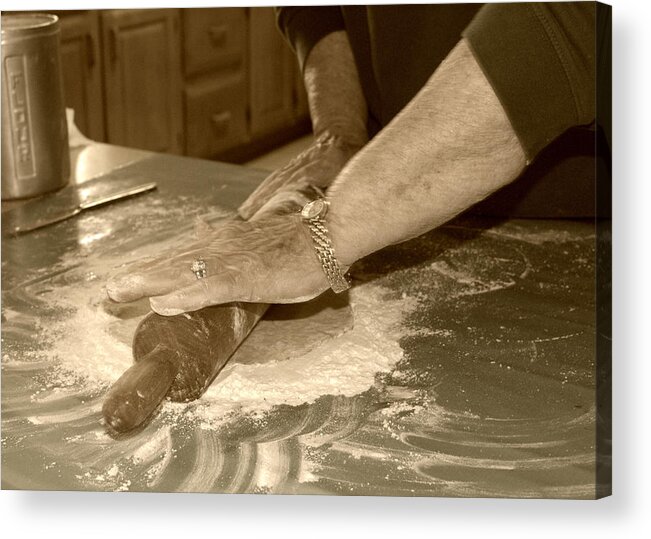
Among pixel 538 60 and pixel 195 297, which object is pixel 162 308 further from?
pixel 538 60

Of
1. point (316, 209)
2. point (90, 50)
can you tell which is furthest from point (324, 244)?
point (90, 50)

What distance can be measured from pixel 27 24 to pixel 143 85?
0.65 meters

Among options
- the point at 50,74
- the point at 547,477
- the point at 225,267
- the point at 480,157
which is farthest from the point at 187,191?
the point at 547,477

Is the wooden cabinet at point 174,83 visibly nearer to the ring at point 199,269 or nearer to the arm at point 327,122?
the arm at point 327,122

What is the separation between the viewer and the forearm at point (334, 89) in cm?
127

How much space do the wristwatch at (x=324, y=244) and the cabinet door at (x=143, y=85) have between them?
87cm

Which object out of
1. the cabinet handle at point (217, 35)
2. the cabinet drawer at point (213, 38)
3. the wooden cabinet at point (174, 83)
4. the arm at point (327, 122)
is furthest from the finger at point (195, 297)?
the cabinet handle at point (217, 35)

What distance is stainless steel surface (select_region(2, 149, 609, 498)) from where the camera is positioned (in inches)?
29.7

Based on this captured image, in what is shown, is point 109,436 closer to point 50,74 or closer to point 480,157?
point 480,157

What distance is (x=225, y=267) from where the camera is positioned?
876 mm

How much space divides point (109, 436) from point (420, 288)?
40 centimetres

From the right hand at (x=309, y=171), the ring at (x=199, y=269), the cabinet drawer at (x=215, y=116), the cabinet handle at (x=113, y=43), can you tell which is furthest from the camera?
the cabinet drawer at (x=215, y=116)

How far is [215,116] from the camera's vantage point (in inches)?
67.1

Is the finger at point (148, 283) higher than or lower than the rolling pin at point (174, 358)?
higher
